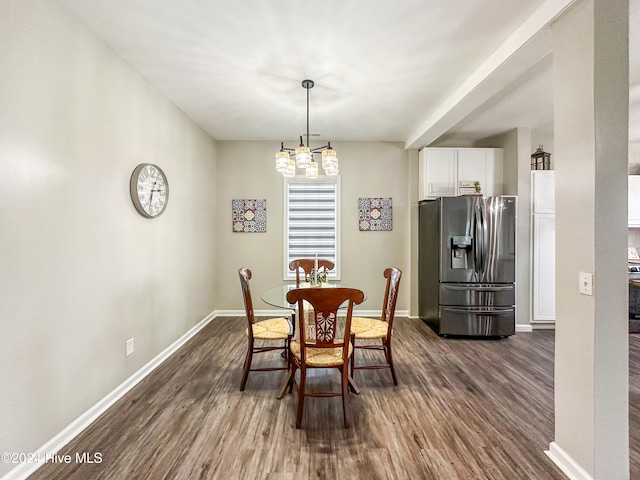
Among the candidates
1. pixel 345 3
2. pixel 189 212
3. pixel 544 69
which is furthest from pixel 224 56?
pixel 544 69

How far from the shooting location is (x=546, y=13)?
1.83 meters

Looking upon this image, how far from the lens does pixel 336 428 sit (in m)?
2.10

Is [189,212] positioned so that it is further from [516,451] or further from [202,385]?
[516,451]

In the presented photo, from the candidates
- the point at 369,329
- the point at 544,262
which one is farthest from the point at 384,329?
the point at 544,262

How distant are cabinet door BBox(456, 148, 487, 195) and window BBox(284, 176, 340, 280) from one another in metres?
1.89

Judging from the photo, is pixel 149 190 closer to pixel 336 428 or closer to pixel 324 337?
pixel 324 337

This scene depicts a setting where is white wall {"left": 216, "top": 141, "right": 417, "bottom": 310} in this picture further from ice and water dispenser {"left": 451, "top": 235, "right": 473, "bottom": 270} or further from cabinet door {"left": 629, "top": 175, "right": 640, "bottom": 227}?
cabinet door {"left": 629, "top": 175, "right": 640, "bottom": 227}

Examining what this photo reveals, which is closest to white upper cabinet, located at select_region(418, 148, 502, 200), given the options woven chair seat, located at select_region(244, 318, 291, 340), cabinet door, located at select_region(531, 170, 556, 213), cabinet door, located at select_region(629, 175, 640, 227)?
cabinet door, located at select_region(531, 170, 556, 213)

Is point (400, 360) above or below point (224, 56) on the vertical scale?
below

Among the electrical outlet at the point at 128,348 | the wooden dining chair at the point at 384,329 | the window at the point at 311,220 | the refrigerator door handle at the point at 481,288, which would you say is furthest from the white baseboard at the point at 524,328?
the electrical outlet at the point at 128,348

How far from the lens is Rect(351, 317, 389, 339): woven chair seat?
2.63 meters

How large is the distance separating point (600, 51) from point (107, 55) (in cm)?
318

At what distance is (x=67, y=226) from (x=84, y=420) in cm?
134

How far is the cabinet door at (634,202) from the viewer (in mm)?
4277
